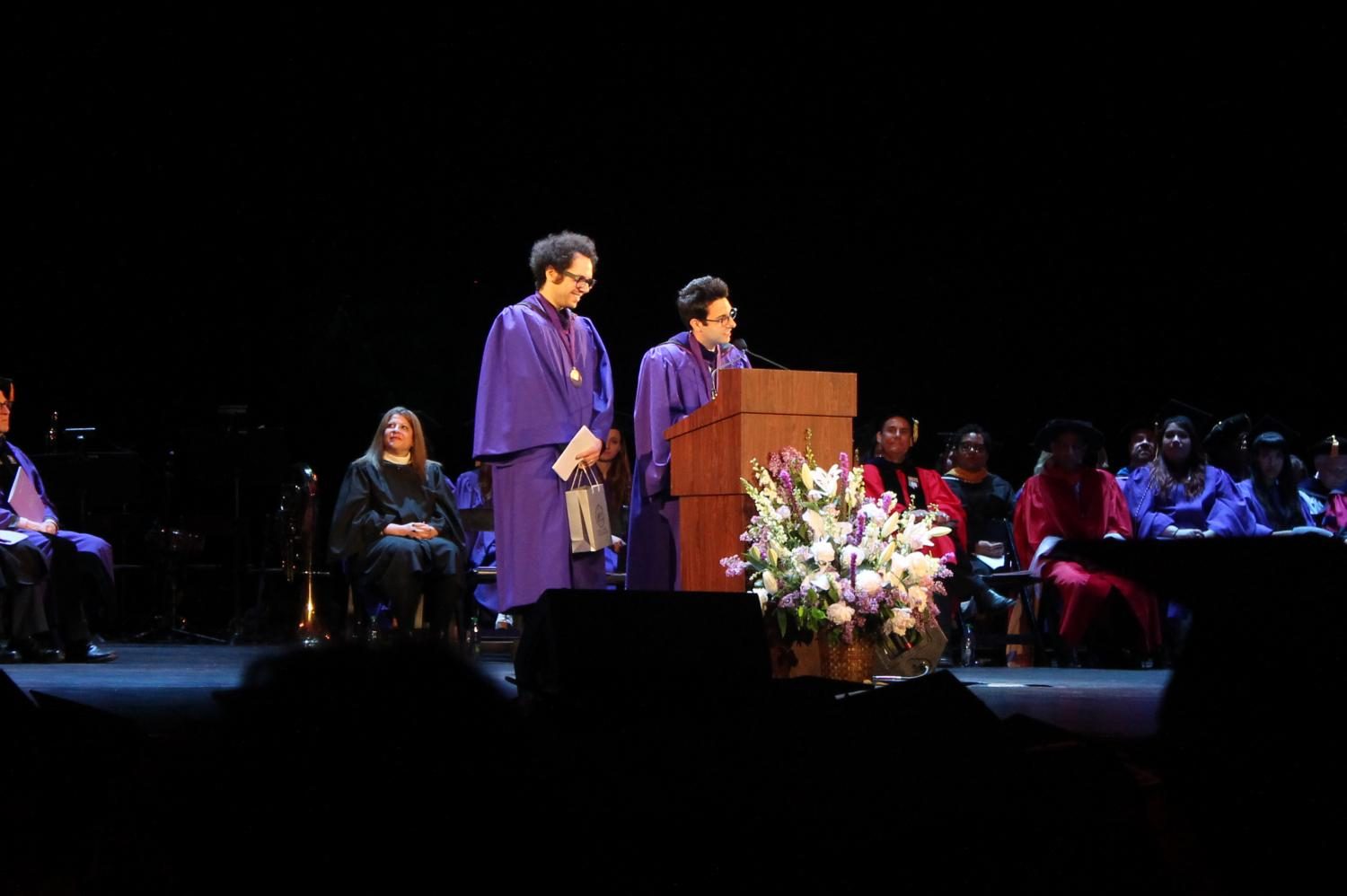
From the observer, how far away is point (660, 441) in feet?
16.5

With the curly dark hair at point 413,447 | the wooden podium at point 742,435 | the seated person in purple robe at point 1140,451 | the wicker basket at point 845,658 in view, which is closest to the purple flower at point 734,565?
the wooden podium at point 742,435

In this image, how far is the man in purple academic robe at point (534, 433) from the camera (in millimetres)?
4609

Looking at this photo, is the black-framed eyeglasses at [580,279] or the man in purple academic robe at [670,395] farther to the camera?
the man in purple academic robe at [670,395]

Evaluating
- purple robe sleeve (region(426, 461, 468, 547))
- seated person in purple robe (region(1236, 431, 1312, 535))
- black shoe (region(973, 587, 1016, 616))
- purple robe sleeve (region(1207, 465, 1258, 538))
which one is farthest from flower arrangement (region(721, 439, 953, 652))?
seated person in purple robe (region(1236, 431, 1312, 535))

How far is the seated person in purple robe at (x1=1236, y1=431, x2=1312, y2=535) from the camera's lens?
7.15 meters

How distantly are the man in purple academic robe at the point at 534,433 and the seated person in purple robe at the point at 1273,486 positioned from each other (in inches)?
171

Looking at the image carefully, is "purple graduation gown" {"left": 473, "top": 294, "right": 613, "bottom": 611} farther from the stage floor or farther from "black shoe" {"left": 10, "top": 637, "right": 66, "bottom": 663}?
"black shoe" {"left": 10, "top": 637, "right": 66, "bottom": 663}

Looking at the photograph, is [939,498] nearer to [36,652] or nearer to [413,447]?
[413,447]

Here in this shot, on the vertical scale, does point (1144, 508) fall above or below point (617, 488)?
below

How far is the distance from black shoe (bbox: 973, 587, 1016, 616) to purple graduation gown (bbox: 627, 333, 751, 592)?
2.16 metres

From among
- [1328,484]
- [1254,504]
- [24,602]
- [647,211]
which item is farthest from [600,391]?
[1328,484]

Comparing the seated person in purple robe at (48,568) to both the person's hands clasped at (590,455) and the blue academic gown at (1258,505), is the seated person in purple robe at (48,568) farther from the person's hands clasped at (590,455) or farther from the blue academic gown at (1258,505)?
the blue academic gown at (1258,505)

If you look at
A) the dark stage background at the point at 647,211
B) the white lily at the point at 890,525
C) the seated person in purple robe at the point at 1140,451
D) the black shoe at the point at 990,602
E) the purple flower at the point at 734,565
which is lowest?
the black shoe at the point at 990,602

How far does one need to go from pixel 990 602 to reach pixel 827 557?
304cm
